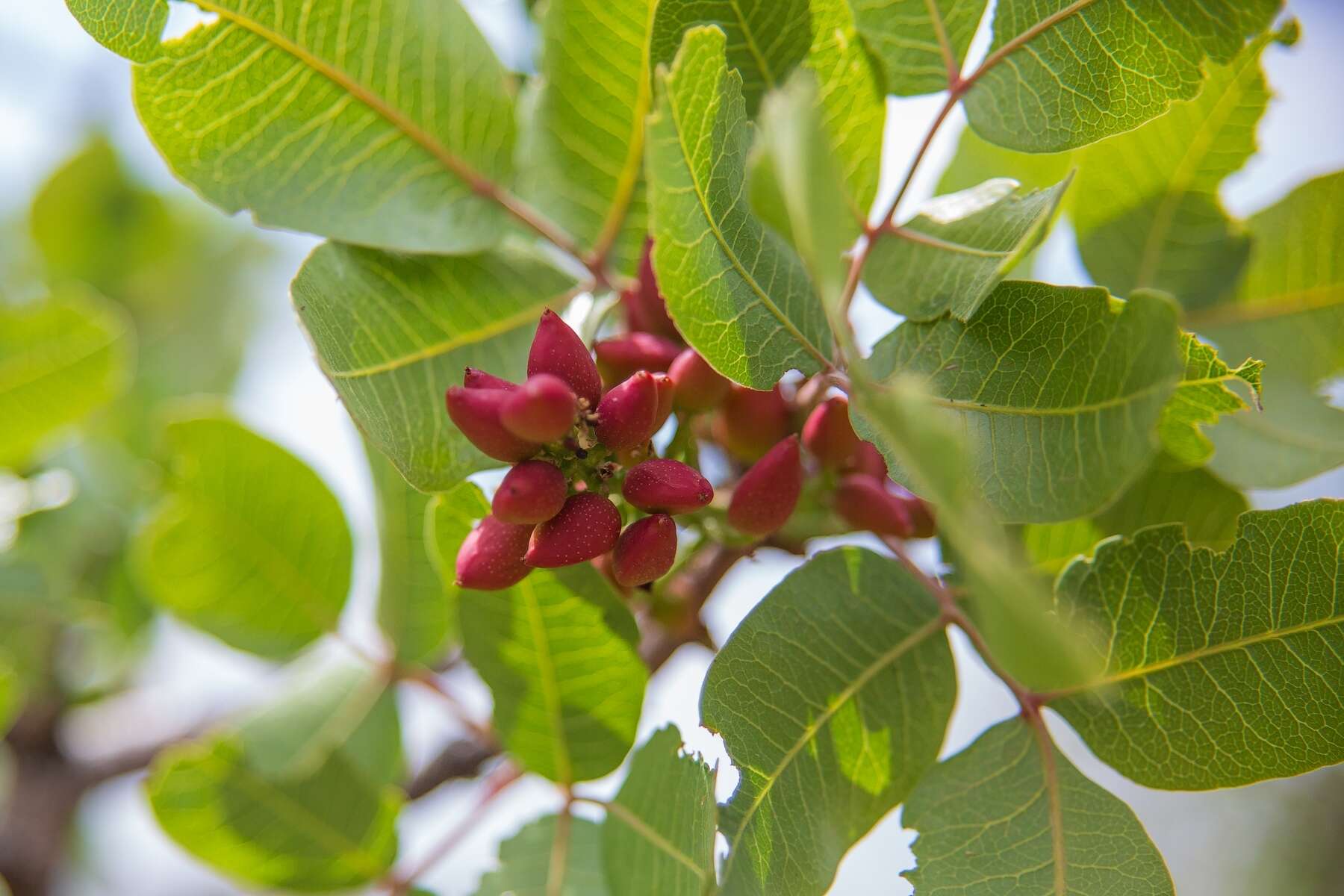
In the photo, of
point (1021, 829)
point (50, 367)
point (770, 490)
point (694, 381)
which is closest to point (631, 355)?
point (694, 381)

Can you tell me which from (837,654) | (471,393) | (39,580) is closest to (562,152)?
(471,393)

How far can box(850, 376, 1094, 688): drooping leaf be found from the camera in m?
0.44

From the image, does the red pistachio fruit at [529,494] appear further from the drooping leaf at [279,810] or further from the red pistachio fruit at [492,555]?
the drooping leaf at [279,810]

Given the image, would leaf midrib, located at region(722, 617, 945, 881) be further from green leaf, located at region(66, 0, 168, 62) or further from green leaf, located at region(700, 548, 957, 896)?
green leaf, located at region(66, 0, 168, 62)

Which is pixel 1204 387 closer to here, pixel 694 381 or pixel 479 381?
pixel 694 381

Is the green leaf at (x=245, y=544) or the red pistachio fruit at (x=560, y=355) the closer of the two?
the red pistachio fruit at (x=560, y=355)

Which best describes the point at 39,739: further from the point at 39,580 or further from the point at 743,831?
the point at 743,831

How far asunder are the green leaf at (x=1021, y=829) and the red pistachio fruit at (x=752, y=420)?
0.34 m

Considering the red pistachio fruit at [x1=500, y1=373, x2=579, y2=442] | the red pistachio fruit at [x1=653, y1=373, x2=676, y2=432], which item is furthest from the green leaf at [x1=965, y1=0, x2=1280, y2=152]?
the red pistachio fruit at [x1=500, y1=373, x2=579, y2=442]

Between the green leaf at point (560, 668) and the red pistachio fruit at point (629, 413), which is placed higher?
the red pistachio fruit at point (629, 413)

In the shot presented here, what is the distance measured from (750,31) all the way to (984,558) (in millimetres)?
579

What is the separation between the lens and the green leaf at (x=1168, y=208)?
3.55ft

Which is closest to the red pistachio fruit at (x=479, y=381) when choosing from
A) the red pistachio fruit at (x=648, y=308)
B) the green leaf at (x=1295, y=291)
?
the red pistachio fruit at (x=648, y=308)

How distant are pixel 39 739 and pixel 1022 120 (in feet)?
7.28
